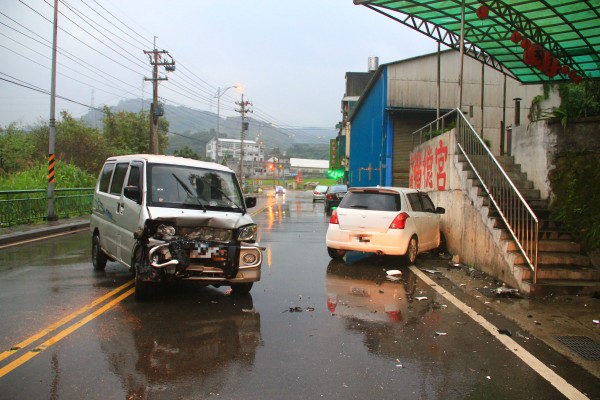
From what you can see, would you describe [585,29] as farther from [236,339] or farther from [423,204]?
[236,339]

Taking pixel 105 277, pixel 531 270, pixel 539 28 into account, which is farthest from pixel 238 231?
pixel 539 28

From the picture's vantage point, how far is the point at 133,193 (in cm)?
703

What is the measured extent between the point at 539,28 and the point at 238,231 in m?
10.6

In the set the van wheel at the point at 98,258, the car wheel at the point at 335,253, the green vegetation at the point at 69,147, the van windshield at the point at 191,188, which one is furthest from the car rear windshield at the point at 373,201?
the green vegetation at the point at 69,147

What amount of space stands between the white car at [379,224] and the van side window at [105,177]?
447 cm

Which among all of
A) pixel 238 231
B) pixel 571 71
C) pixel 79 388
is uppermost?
pixel 571 71

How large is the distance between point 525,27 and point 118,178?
35.7 ft

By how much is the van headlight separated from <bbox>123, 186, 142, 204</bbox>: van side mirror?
4.98ft

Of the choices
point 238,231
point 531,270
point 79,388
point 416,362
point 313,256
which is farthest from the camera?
point 313,256

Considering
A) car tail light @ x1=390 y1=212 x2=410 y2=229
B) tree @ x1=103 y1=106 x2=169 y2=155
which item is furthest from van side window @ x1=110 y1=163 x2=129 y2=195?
tree @ x1=103 y1=106 x2=169 y2=155

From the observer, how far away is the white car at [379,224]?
9.87m

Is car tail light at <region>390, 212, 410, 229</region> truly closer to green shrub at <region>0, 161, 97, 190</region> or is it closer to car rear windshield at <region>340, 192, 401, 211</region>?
car rear windshield at <region>340, 192, 401, 211</region>

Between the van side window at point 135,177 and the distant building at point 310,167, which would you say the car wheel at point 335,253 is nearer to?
the van side window at point 135,177

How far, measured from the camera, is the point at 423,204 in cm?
1137
